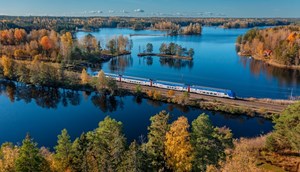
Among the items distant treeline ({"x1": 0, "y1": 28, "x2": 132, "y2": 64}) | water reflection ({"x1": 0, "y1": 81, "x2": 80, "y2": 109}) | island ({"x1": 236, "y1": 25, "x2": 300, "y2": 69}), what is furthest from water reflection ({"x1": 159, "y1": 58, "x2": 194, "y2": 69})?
water reflection ({"x1": 0, "y1": 81, "x2": 80, "y2": 109})

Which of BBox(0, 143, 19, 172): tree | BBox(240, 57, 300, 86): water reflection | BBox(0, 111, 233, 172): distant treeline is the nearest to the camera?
BBox(0, 143, 19, 172): tree

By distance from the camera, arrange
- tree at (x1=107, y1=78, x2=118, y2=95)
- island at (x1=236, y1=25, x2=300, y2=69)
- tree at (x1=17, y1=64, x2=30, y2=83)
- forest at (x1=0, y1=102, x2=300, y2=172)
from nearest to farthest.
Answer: forest at (x1=0, y1=102, x2=300, y2=172)
tree at (x1=107, y1=78, x2=118, y2=95)
tree at (x1=17, y1=64, x2=30, y2=83)
island at (x1=236, y1=25, x2=300, y2=69)

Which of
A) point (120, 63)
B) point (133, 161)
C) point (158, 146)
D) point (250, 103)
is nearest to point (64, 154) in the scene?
point (133, 161)

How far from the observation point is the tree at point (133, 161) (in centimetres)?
1690

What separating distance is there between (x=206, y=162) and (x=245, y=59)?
69.5 meters

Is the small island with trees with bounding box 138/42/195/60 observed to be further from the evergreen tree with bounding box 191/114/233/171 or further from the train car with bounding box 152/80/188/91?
the evergreen tree with bounding box 191/114/233/171

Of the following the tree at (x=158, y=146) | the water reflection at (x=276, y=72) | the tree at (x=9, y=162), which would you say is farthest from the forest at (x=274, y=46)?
the tree at (x=9, y=162)

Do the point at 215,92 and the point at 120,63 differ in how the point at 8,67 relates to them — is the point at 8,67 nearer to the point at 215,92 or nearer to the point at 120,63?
the point at 120,63

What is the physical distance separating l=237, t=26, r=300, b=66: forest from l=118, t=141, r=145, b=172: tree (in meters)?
66.2

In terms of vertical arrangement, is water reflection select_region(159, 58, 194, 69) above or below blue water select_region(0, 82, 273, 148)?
above

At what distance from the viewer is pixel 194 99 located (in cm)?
4353

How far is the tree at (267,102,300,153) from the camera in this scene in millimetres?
22773

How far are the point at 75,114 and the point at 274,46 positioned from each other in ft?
227

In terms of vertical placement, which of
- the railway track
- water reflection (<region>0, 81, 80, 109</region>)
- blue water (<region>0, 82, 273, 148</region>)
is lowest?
blue water (<region>0, 82, 273, 148</region>)
